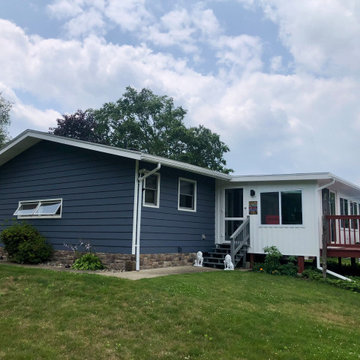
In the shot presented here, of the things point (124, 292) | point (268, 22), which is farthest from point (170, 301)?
point (268, 22)

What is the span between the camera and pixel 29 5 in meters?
13.9

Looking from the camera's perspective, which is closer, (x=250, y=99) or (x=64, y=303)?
(x=64, y=303)

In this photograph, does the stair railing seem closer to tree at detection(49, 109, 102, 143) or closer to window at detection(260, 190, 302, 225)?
window at detection(260, 190, 302, 225)

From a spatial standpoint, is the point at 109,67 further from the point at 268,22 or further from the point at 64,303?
the point at 64,303

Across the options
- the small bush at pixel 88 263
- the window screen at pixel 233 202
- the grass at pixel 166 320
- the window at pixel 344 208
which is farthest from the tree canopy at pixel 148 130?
the grass at pixel 166 320

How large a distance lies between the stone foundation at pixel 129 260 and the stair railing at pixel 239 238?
1.34 metres

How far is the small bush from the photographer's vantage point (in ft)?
31.1

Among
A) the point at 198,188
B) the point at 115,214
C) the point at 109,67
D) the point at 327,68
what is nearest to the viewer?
the point at 115,214

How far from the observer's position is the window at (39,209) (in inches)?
456

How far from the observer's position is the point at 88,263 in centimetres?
959

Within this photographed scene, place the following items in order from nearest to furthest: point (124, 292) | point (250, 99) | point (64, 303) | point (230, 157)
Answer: point (64, 303)
point (124, 292)
point (250, 99)
point (230, 157)

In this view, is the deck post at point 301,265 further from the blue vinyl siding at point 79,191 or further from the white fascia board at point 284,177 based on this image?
the blue vinyl siding at point 79,191

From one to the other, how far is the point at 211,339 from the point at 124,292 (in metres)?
2.16

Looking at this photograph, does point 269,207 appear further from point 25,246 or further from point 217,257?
→ point 25,246
